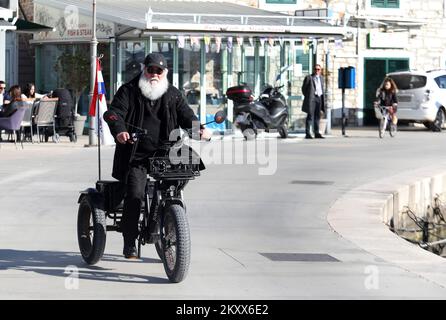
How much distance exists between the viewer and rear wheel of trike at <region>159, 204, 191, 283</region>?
934cm

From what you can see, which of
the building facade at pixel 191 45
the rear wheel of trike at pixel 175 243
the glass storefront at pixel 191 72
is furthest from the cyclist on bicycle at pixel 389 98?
the rear wheel of trike at pixel 175 243

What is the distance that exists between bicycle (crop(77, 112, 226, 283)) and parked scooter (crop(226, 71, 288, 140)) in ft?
60.3

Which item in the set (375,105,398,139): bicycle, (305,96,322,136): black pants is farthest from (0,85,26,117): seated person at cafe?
(375,105,398,139): bicycle

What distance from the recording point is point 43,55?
32094mm

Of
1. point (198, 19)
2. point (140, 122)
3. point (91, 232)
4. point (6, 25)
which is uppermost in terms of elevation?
point (198, 19)

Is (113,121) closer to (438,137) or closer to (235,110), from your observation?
(235,110)

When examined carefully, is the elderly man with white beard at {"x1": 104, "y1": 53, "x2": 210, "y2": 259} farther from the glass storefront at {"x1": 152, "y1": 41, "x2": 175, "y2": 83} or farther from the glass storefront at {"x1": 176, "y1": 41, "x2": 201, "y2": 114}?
the glass storefront at {"x1": 176, "y1": 41, "x2": 201, "y2": 114}

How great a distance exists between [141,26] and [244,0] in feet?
24.8

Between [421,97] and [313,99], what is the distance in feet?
17.5

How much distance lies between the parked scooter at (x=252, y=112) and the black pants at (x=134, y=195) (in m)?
18.8

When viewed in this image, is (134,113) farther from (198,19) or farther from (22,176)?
(198,19)

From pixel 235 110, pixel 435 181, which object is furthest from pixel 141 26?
pixel 435 181

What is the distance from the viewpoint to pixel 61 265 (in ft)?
34.2

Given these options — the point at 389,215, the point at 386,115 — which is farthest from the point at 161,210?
the point at 386,115
